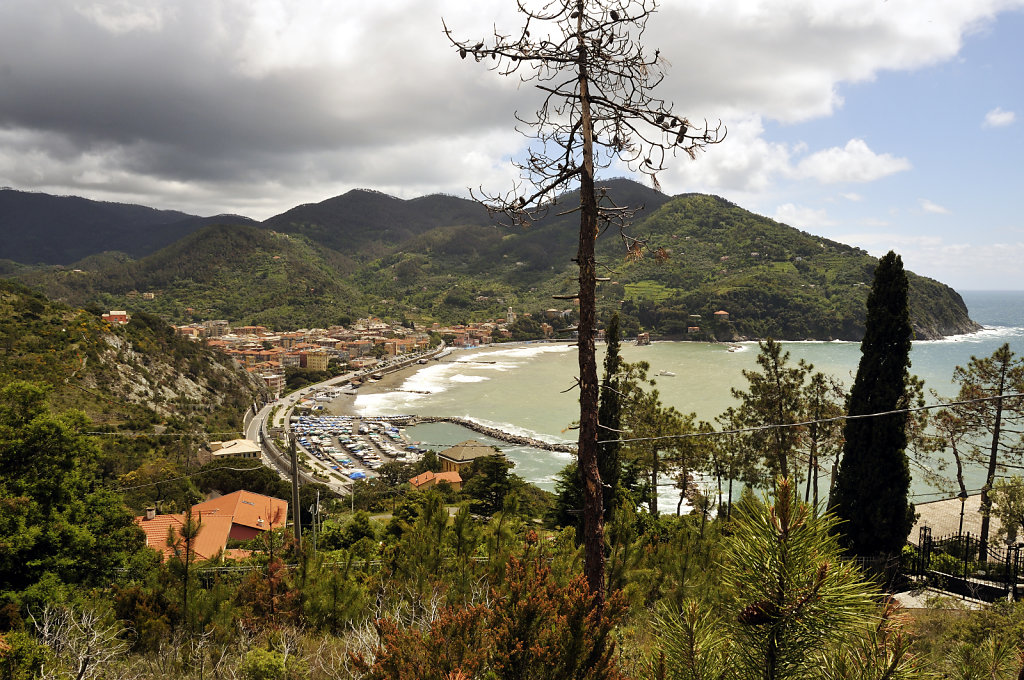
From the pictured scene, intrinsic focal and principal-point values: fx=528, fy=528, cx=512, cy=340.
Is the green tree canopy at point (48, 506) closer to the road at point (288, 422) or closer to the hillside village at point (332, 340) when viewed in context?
the road at point (288, 422)

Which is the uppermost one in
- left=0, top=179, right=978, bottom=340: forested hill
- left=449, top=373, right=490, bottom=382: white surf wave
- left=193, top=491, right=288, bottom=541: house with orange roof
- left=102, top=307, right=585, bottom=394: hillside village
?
left=0, top=179, right=978, bottom=340: forested hill

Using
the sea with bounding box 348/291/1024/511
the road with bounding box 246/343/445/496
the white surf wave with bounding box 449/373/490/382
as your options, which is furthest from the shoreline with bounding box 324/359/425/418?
the white surf wave with bounding box 449/373/490/382

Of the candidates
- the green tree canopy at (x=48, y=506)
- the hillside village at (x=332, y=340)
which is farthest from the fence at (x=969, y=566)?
Answer: the hillside village at (x=332, y=340)

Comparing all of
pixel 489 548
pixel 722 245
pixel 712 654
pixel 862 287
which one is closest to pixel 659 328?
pixel 862 287

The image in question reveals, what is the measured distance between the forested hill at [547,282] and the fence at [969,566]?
40408 millimetres

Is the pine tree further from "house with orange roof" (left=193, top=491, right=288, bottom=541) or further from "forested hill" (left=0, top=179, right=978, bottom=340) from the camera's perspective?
"forested hill" (left=0, top=179, right=978, bottom=340)

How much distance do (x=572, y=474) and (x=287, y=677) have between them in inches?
401

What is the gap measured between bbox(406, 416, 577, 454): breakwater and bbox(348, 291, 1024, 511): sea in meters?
0.40

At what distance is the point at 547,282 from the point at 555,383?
69.2m

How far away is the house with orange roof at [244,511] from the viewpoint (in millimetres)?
14320

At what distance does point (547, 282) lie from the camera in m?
110

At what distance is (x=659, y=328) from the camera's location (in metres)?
70.9

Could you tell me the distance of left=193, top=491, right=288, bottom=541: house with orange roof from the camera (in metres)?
14.3

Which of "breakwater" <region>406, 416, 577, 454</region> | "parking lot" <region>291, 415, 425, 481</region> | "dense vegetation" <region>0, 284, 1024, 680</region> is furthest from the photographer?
"parking lot" <region>291, 415, 425, 481</region>
